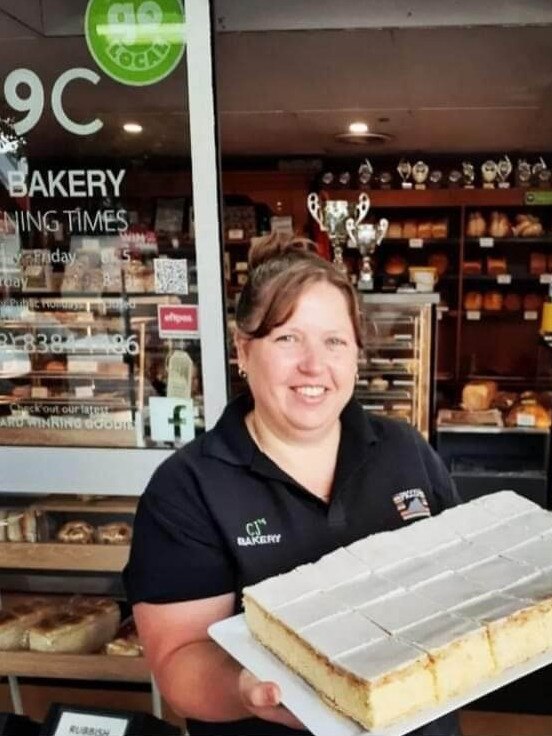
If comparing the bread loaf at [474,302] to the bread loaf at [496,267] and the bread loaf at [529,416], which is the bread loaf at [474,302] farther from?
the bread loaf at [529,416]

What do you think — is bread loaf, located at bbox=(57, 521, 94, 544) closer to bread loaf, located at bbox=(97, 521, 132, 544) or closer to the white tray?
bread loaf, located at bbox=(97, 521, 132, 544)

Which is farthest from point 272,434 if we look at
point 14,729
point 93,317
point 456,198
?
point 456,198

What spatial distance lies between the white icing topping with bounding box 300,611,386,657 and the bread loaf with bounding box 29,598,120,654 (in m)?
1.58

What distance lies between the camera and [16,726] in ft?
6.10

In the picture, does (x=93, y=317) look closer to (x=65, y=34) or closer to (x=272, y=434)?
(x=65, y=34)

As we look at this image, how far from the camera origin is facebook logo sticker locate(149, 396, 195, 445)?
2.44m

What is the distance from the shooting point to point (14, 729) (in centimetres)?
185

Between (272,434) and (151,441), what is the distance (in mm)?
1231

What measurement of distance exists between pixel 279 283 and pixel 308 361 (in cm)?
14

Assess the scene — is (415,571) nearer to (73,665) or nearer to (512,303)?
(73,665)

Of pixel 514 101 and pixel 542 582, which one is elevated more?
pixel 514 101

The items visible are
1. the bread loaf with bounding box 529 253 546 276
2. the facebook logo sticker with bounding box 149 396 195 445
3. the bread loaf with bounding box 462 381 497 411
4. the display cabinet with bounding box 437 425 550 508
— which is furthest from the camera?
the bread loaf with bounding box 529 253 546 276

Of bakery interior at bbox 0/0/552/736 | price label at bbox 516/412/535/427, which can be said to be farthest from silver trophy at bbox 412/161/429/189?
price label at bbox 516/412/535/427

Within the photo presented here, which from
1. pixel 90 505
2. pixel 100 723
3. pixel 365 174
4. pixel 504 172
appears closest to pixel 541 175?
pixel 504 172
